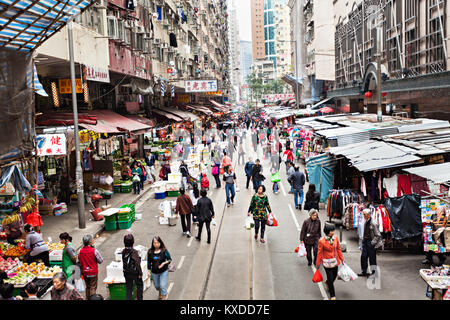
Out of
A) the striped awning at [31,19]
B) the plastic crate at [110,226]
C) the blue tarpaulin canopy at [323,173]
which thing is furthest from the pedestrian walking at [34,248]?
the blue tarpaulin canopy at [323,173]

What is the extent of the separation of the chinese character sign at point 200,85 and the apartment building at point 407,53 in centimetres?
1209

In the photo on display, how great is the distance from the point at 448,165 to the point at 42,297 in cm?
889

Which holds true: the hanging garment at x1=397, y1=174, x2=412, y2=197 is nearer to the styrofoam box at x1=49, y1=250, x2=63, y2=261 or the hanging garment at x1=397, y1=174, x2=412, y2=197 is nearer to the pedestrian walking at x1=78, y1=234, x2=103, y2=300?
the pedestrian walking at x1=78, y1=234, x2=103, y2=300

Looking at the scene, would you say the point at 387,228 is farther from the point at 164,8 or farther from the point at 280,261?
the point at 164,8

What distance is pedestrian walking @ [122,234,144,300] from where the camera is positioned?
7.44 meters

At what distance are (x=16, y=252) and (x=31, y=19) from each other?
5.36 meters

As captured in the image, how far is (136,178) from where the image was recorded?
64.4 ft

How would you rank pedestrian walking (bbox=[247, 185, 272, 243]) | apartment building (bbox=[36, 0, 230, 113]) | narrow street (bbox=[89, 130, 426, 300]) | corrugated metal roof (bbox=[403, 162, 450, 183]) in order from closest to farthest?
narrow street (bbox=[89, 130, 426, 300]) → corrugated metal roof (bbox=[403, 162, 450, 183]) → pedestrian walking (bbox=[247, 185, 272, 243]) → apartment building (bbox=[36, 0, 230, 113])

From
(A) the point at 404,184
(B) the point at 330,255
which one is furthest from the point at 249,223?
(A) the point at 404,184

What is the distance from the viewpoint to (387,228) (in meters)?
10.2

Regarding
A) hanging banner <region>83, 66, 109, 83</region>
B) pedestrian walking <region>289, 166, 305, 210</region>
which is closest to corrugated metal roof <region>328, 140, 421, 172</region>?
pedestrian walking <region>289, 166, 305, 210</region>

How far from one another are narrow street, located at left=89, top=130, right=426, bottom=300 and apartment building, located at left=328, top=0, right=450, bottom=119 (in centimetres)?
1147

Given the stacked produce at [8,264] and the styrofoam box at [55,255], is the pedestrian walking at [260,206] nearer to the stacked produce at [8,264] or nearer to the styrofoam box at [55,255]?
the styrofoam box at [55,255]
